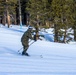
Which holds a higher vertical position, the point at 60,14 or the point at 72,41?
the point at 60,14

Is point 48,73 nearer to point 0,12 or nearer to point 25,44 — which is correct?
point 25,44

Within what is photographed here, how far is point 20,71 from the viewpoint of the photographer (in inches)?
435

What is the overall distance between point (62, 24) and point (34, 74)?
77.0ft

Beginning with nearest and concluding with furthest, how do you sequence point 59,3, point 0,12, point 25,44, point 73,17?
point 25,44 → point 59,3 → point 73,17 → point 0,12

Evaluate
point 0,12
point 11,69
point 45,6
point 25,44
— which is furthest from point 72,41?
point 11,69

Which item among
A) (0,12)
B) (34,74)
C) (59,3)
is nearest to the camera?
(34,74)

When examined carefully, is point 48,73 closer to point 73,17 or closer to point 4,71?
point 4,71

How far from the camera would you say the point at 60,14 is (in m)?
33.3

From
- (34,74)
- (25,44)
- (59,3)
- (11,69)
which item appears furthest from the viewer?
(59,3)

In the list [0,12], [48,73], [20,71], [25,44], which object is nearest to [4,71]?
[20,71]

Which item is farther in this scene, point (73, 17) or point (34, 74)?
point (73, 17)

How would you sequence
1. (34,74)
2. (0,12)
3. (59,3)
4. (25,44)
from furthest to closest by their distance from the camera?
(0,12) < (59,3) < (25,44) < (34,74)

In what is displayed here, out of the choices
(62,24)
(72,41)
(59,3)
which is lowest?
(72,41)

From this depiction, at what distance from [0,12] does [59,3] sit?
19.1 meters
